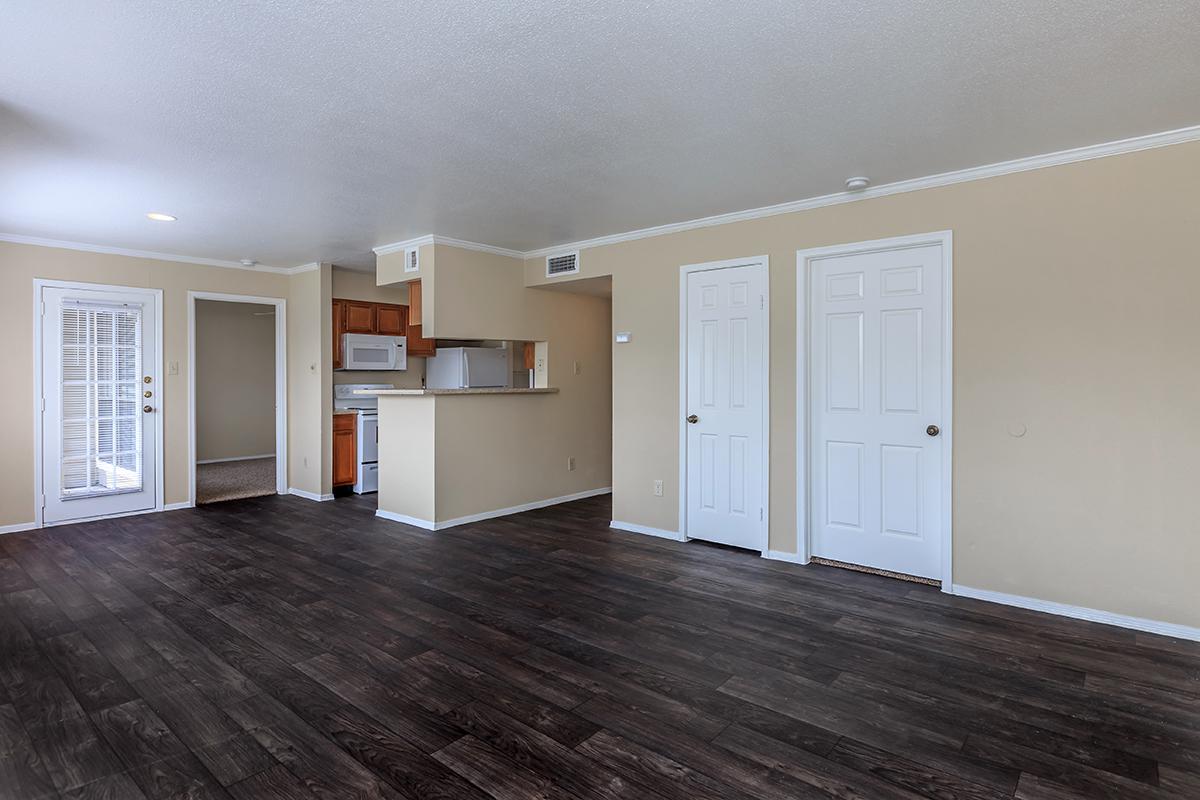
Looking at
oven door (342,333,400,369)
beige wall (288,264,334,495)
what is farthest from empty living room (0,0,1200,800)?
oven door (342,333,400,369)

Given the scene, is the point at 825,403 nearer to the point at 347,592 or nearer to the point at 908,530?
the point at 908,530

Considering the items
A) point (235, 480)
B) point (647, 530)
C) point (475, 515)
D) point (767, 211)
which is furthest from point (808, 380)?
point (235, 480)

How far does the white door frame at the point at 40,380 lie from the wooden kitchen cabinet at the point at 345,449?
1527 mm

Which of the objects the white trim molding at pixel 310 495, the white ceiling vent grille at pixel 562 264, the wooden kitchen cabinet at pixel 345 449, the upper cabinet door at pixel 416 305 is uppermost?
the white ceiling vent grille at pixel 562 264

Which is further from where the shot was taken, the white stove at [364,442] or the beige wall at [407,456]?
the white stove at [364,442]

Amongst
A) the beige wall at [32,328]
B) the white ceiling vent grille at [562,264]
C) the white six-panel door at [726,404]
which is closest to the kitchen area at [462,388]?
the white ceiling vent grille at [562,264]

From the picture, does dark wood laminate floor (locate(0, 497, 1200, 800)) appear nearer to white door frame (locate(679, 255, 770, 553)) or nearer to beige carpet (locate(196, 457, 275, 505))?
white door frame (locate(679, 255, 770, 553))

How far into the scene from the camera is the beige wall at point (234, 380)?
355 inches

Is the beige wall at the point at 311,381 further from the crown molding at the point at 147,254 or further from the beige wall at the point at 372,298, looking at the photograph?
the beige wall at the point at 372,298

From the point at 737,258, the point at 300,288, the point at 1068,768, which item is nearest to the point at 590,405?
the point at 737,258

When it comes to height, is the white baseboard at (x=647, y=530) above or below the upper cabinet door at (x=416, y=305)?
below

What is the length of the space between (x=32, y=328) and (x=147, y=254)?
1091 mm

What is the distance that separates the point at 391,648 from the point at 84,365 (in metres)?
4.67

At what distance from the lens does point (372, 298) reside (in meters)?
7.00
